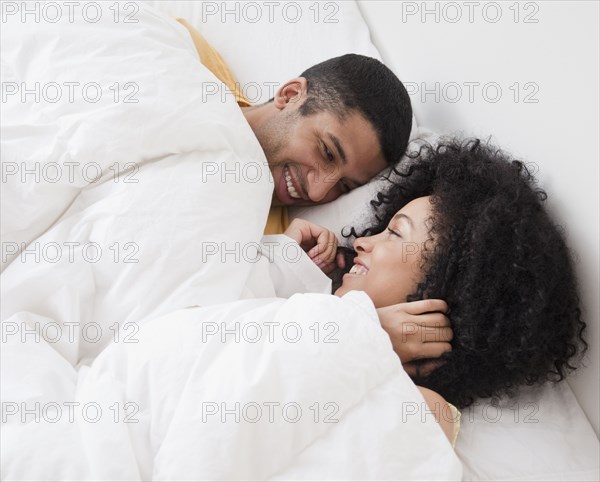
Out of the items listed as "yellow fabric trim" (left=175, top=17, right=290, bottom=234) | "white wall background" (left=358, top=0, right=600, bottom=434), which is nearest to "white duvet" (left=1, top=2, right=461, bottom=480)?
"yellow fabric trim" (left=175, top=17, right=290, bottom=234)

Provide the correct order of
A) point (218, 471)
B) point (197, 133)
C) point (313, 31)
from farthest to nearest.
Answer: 1. point (313, 31)
2. point (197, 133)
3. point (218, 471)

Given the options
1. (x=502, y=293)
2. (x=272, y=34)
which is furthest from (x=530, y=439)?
(x=272, y=34)

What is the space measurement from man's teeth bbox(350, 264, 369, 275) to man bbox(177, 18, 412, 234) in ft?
0.75

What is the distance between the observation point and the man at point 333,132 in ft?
4.36

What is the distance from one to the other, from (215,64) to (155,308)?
77 centimetres

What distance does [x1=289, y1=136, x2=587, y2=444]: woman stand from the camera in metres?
0.97

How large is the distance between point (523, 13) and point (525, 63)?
3.3 inches

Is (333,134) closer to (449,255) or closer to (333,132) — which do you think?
(333,132)

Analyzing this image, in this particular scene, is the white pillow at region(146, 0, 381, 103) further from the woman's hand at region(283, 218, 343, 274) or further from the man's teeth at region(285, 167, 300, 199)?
the woman's hand at region(283, 218, 343, 274)

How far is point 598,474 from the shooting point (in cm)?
92

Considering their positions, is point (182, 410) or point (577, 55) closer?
point (182, 410)

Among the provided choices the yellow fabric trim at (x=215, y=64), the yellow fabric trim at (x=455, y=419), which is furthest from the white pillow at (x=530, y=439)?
the yellow fabric trim at (x=215, y=64)

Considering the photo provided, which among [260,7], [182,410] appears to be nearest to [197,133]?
[182,410]

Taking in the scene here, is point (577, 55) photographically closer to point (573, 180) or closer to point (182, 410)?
point (573, 180)
